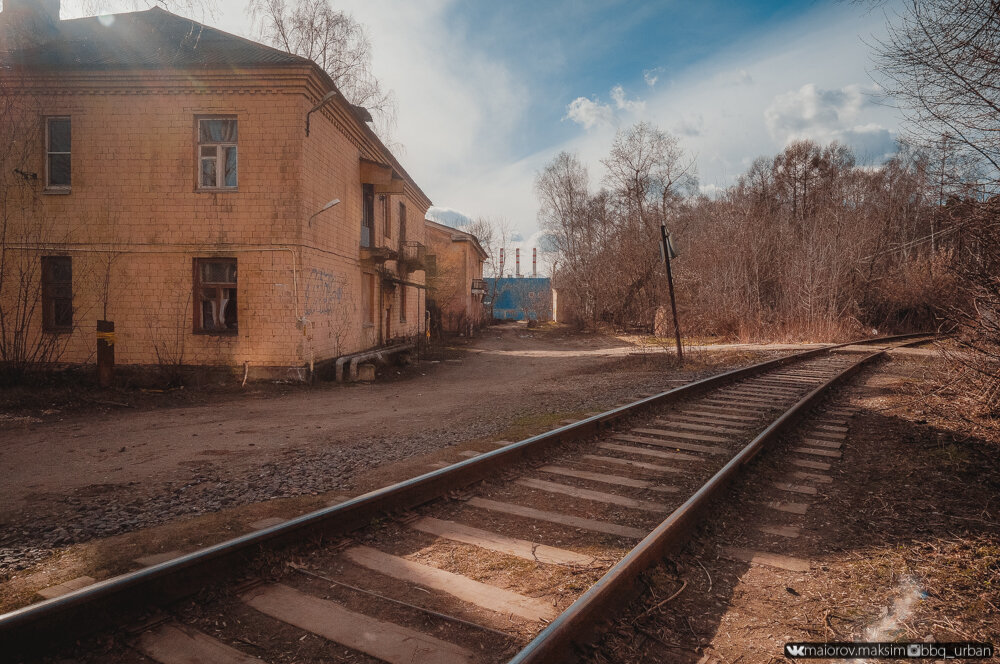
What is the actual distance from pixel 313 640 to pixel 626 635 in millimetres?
1381

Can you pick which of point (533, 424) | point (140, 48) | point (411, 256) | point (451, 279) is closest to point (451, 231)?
point (451, 279)

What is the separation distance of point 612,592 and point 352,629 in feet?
3.95

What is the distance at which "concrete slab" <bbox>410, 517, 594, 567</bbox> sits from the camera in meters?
3.11

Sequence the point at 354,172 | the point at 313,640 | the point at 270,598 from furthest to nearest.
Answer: the point at 354,172 < the point at 270,598 < the point at 313,640

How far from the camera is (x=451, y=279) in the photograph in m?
31.4

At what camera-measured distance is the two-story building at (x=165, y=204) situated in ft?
38.9

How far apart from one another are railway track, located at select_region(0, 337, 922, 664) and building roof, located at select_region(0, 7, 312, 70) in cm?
1122

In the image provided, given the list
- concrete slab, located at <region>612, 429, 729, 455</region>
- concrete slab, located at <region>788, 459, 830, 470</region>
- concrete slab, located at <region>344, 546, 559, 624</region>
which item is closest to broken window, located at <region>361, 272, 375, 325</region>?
concrete slab, located at <region>612, 429, 729, 455</region>

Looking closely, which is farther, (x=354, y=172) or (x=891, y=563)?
(x=354, y=172)

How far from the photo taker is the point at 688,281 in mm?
28312

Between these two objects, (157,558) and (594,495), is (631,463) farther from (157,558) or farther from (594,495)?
(157,558)

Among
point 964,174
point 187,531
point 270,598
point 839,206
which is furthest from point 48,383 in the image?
point 839,206

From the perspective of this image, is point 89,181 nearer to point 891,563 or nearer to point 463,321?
point 891,563

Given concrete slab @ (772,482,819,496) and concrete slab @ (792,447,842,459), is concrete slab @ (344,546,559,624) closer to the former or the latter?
concrete slab @ (772,482,819,496)
